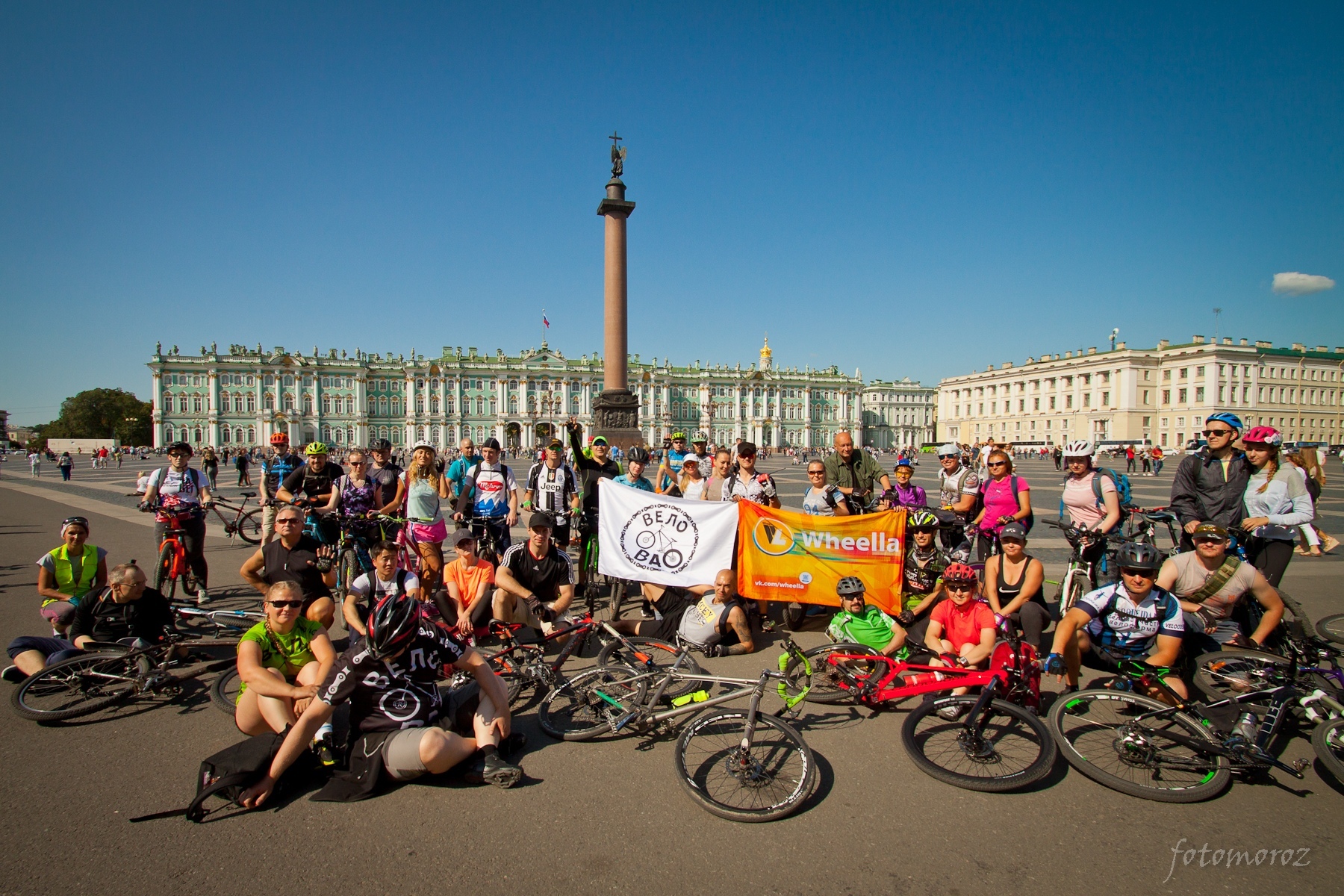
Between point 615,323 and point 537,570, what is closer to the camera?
point 537,570

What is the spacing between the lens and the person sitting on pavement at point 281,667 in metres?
3.56

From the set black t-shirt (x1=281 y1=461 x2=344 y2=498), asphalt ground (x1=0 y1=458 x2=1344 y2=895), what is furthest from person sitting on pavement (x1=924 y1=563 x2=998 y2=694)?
black t-shirt (x1=281 y1=461 x2=344 y2=498)

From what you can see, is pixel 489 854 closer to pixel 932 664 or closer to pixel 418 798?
pixel 418 798

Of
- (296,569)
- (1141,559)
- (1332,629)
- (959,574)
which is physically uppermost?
(1141,559)

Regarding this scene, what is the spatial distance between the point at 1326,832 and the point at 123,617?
723 centimetres

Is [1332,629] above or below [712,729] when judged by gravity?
below

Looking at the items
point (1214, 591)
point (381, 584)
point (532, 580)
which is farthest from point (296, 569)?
point (1214, 591)

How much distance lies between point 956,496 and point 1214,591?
9.34ft

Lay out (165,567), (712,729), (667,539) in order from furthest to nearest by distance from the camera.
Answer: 1. (165,567)
2. (667,539)
3. (712,729)

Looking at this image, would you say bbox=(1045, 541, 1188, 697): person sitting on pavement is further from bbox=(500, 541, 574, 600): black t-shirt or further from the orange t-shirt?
the orange t-shirt

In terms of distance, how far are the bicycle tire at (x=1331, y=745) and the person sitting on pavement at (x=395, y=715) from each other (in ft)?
13.7

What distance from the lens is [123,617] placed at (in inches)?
189

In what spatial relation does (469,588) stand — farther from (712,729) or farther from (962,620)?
(962,620)

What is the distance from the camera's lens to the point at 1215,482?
6.04 metres
